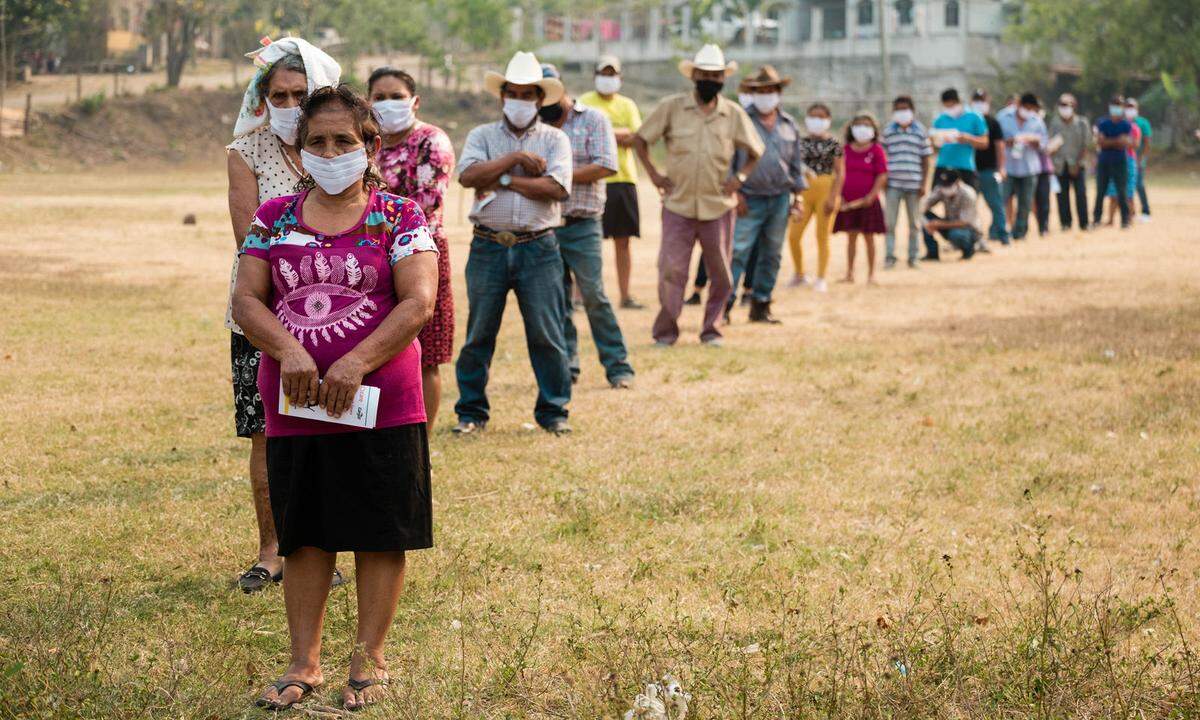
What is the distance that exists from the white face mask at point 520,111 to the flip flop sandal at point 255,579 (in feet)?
11.6

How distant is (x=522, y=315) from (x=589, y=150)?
2099 mm

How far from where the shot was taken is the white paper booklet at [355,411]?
4230 millimetres

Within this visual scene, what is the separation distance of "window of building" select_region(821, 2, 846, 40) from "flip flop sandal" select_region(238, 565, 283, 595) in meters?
67.0

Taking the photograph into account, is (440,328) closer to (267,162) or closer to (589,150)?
(267,162)

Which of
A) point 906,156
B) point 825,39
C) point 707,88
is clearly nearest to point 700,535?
point 707,88

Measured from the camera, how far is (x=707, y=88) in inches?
441

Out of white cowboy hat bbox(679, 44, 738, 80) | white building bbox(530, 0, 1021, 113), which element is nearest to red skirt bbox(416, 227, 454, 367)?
white cowboy hat bbox(679, 44, 738, 80)

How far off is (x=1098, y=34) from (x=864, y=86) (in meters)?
13.0

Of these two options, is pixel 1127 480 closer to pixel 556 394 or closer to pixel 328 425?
pixel 556 394

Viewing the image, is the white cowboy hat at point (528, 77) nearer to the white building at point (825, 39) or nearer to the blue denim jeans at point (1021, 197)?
the blue denim jeans at point (1021, 197)

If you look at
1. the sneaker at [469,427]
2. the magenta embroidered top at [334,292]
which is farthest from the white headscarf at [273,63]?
the sneaker at [469,427]

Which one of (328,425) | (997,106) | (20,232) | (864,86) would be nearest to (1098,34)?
(997,106)

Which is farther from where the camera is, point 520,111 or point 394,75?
point 520,111

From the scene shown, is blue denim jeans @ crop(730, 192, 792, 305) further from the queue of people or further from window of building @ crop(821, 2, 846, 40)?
window of building @ crop(821, 2, 846, 40)
